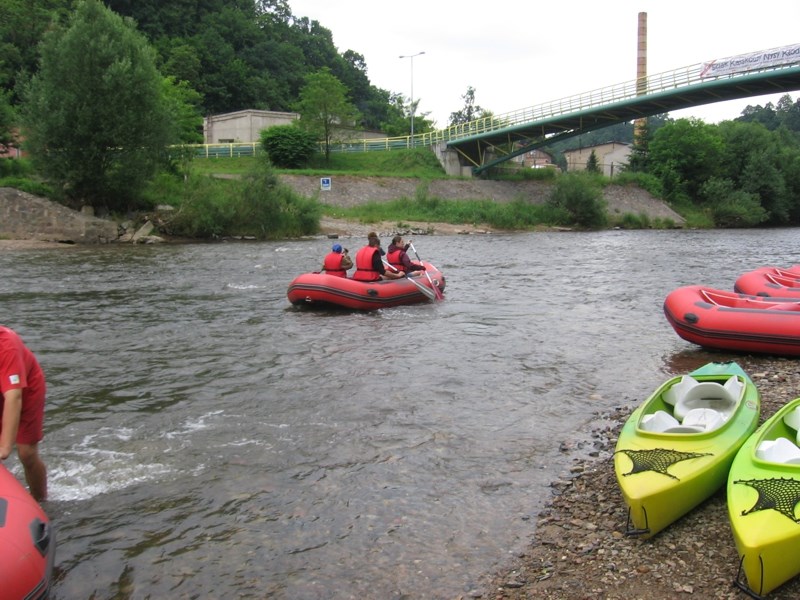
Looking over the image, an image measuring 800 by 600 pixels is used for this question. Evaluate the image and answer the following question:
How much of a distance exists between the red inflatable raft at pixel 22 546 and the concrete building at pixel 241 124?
5486cm

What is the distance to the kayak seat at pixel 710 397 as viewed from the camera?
5.82m

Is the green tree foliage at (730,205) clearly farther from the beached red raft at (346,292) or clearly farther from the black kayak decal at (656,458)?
the black kayak decal at (656,458)

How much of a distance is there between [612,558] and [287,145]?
4276cm

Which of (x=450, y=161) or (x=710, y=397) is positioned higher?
(x=450, y=161)

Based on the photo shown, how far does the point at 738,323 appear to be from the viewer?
9.02 metres

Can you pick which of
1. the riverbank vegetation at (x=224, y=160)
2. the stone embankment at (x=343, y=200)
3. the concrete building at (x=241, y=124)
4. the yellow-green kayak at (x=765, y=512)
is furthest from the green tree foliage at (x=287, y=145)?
the yellow-green kayak at (x=765, y=512)

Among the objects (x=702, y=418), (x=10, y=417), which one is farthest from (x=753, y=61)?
(x=10, y=417)

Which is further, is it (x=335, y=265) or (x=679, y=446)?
(x=335, y=265)

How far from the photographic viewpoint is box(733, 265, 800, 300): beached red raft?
450 inches

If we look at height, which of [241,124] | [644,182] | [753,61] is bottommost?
[644,182]

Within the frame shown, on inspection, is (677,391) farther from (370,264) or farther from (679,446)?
(370,264)

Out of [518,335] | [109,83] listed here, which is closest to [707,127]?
[109,83]

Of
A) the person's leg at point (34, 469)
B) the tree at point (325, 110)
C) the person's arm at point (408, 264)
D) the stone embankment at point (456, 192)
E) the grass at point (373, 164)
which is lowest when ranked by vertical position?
the person's leg at point (34, 469)

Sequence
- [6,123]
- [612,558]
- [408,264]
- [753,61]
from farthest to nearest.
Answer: [753,61] → [6,123] → [408,264] → [612,558]
